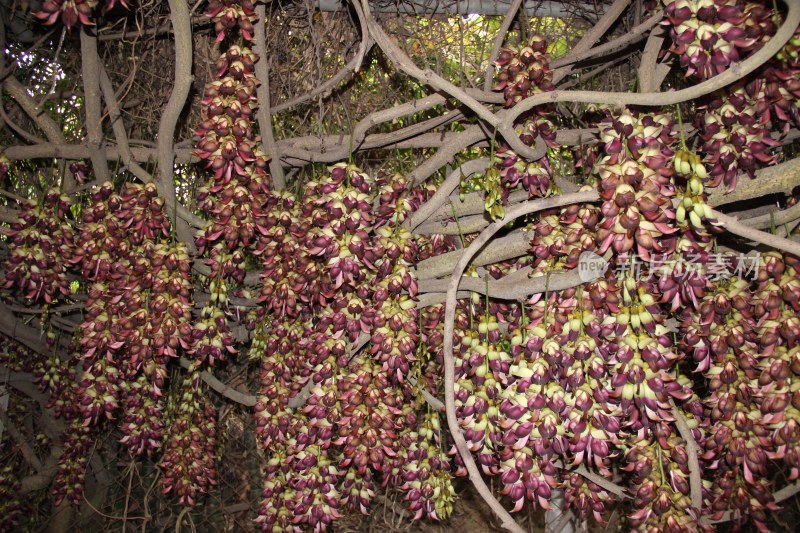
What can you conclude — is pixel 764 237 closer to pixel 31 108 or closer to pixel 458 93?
pixel 458 93

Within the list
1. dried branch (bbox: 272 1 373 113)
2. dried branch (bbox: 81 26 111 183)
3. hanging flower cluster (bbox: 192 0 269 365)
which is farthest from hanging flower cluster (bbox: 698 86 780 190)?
dried branch (bbox: 81 26 111 183)

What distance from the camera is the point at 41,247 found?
1927 mm

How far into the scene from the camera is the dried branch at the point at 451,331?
1.28m

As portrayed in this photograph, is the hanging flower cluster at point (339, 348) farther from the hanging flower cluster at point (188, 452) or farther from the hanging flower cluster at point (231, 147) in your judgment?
the hanging flower cluster at point (188, 452)

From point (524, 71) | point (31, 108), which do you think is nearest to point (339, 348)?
point (524, 71)

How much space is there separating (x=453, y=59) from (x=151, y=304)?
55.1 inches

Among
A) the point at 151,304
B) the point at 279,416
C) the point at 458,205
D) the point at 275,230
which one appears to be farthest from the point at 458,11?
the point at 279,416

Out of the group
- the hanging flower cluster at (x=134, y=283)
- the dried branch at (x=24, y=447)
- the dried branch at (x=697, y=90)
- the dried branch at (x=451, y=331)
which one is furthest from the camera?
the dried branch at (x=24, y=447)

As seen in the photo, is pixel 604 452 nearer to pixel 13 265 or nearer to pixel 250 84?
pixel 250 84

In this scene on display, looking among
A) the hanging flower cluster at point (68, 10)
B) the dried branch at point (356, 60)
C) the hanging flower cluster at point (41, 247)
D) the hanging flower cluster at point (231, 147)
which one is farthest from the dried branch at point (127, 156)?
the hanging flower cluster at point (68, 10)

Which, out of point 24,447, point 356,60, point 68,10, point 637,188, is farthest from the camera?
point 24,447

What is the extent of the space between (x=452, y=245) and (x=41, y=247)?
1.40 metres

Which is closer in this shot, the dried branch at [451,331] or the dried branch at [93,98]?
the dried branch at [451,331]

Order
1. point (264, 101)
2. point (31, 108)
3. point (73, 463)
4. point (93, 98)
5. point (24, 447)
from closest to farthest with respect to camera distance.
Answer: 1. point (264, 101)
2. point (93, 98)
3. point (31, 108)
4. point (73, 463)
5. point (24, 447)
